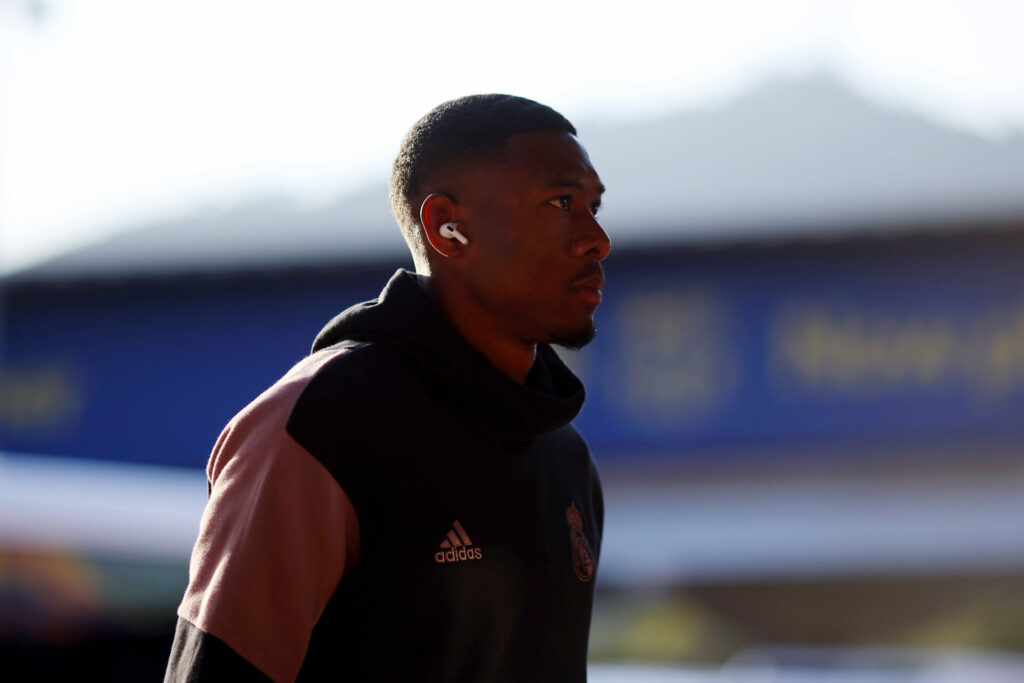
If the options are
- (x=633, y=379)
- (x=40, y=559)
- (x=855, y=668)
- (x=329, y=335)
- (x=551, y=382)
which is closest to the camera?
(x=329, y=335)

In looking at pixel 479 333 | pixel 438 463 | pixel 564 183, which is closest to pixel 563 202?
pixel 564 183

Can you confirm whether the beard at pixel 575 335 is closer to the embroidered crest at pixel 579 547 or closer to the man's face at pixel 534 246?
the man's face at pixel 534 246

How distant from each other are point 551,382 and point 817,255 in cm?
829

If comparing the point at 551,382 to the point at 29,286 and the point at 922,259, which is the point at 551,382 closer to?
the point at 922,259

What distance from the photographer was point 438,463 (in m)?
1.67

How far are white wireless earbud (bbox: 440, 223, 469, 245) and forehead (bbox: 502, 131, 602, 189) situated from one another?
0.43 feet

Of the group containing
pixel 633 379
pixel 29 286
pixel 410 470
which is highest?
pixel 29 286

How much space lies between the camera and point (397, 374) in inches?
67.3

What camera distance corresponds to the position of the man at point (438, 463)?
1.48 metres

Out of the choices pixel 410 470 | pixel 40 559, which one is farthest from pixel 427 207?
pixel 40 559

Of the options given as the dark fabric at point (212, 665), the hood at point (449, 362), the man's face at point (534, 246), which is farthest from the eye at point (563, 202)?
the dark fabric at point (212, 665)

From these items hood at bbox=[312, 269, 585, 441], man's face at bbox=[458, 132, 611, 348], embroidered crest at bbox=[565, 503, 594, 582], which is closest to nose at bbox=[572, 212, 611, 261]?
man's face at bbox=[458, 132, 611, 348]

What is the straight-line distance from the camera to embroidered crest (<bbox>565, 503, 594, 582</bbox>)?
73.4 inches

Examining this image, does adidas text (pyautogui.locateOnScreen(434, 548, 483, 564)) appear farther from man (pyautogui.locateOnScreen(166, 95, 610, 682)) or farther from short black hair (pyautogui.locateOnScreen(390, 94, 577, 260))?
short black hair (pyautogui.locateOnScreen(390, 94, 577, 260))
